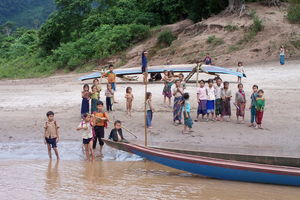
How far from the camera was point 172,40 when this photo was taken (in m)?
31.1

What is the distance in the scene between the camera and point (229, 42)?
28.7 meters

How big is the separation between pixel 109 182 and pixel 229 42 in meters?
20.4

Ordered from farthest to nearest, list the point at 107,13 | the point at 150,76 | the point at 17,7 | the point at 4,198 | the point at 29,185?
the point at 17,7, the point at 107,13, the point at 150,76, the point at 29,185, the point at 4,198

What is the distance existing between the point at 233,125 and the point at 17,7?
67440 millimetres

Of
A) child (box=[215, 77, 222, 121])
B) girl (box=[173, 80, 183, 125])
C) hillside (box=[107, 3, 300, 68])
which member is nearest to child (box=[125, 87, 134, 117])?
girl (box=[173, 80, 183, 125])

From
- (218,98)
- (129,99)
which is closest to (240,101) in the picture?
(218,98)

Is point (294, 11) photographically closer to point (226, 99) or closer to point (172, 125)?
point (226, 99)

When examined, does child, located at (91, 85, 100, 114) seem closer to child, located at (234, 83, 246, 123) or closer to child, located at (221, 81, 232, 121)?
child, located at (221, 81, 232, 121)

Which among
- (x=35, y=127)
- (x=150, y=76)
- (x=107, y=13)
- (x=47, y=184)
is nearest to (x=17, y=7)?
(x=107, y=13)

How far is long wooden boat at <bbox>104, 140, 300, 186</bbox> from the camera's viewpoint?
28.9 ft

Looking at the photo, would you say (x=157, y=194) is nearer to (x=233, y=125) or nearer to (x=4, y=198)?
(x=4, y=198)

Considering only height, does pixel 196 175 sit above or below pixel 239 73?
below

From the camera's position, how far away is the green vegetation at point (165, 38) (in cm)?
3097

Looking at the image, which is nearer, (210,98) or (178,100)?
(178,100)
